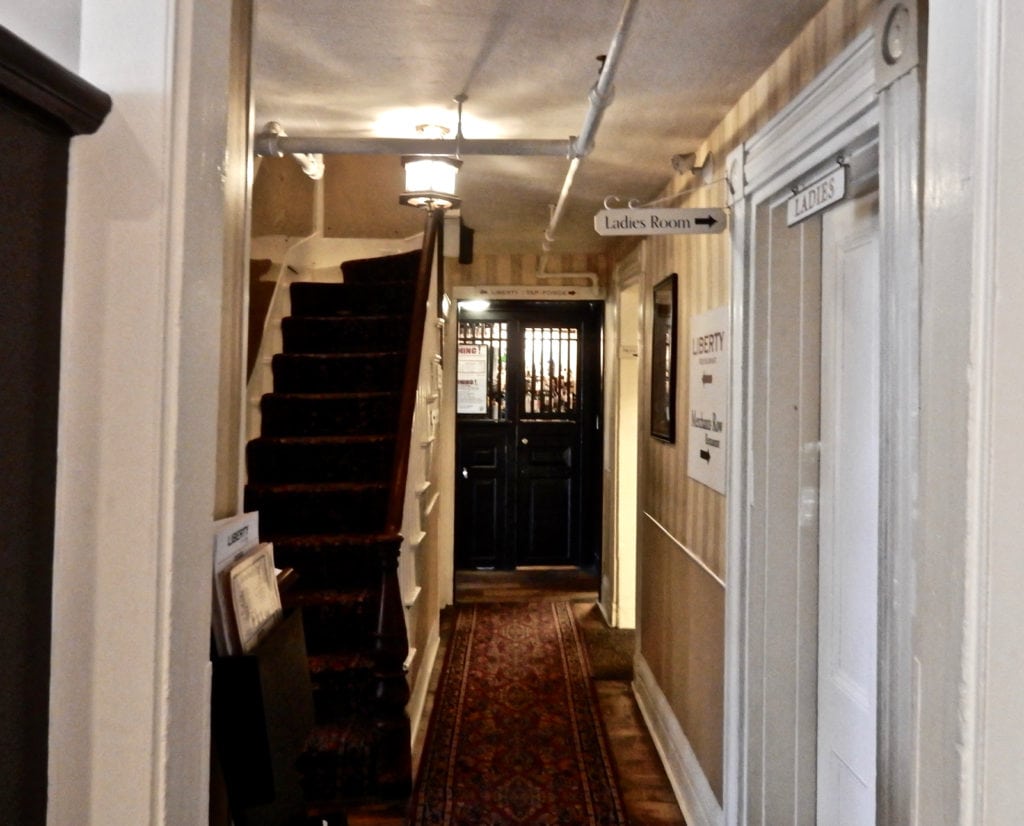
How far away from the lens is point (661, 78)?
2277mm

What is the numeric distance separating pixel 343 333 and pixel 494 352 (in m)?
2.22

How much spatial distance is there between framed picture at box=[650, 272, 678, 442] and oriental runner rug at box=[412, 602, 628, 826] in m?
1.46

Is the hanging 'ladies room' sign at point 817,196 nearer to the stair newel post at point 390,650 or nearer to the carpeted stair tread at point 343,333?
the stair newel post at point 390,650

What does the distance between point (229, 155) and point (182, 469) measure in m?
0.54

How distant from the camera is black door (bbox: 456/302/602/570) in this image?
6.14 metres

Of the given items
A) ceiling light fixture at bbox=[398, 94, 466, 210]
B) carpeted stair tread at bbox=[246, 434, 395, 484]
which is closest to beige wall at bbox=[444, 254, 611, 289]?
carpeted stair tread at bbox=[246, 434, 395, 484]

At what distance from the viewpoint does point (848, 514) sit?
189 centimetres

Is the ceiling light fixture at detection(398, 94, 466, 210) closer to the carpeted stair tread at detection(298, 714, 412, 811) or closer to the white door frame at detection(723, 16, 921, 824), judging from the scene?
the white door frame at detection(723, 16, 921, 824)

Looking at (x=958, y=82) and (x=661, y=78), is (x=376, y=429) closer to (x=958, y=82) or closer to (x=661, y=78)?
(x=661, y=78)

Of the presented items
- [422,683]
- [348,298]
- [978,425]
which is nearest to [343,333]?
[348,298]

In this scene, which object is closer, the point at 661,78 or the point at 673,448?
the point at 661,78

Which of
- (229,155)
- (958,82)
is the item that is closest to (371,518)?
(229,155)

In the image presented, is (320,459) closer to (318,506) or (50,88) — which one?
(318,506)

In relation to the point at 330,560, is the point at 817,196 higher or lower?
higher
